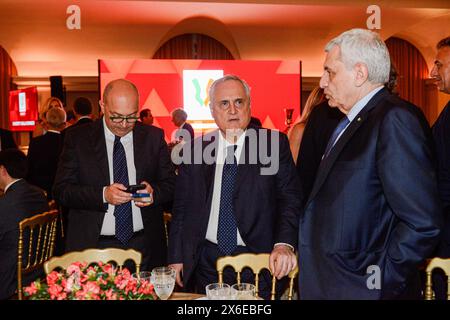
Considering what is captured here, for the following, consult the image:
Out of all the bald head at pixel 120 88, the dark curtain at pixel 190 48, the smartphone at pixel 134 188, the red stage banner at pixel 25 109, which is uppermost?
the dark curtain at pixel 190 48

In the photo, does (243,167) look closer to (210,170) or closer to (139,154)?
(210,170)

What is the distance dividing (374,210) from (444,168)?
1.10 m

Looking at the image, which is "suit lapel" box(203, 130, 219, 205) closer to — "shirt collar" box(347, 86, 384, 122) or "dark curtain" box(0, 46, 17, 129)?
"shirt collar" box(347, 86, 384, 122)

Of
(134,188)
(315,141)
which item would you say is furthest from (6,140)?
(315,141)

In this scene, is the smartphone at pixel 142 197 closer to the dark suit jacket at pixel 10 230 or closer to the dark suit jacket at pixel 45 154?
the dark suit jacket at pixel 10 230

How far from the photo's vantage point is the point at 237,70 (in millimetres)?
10023

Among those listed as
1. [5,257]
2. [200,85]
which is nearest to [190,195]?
[5,257]

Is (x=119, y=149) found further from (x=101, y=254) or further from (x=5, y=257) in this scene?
(x=5, y=257)

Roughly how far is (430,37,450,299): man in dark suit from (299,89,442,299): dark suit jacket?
885mm

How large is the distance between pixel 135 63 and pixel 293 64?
3299 millimetres

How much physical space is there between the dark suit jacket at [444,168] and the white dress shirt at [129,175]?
5.02 feet

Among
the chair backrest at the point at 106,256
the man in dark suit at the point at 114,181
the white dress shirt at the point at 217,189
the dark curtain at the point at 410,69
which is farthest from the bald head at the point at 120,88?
the dark curtain at the point at 410,69

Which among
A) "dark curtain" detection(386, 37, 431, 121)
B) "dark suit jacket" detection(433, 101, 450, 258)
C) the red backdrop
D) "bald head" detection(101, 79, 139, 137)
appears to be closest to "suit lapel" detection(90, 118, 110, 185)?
"bald head" detection(101, 79, 139, 137)

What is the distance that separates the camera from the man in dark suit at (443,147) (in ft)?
7.73
